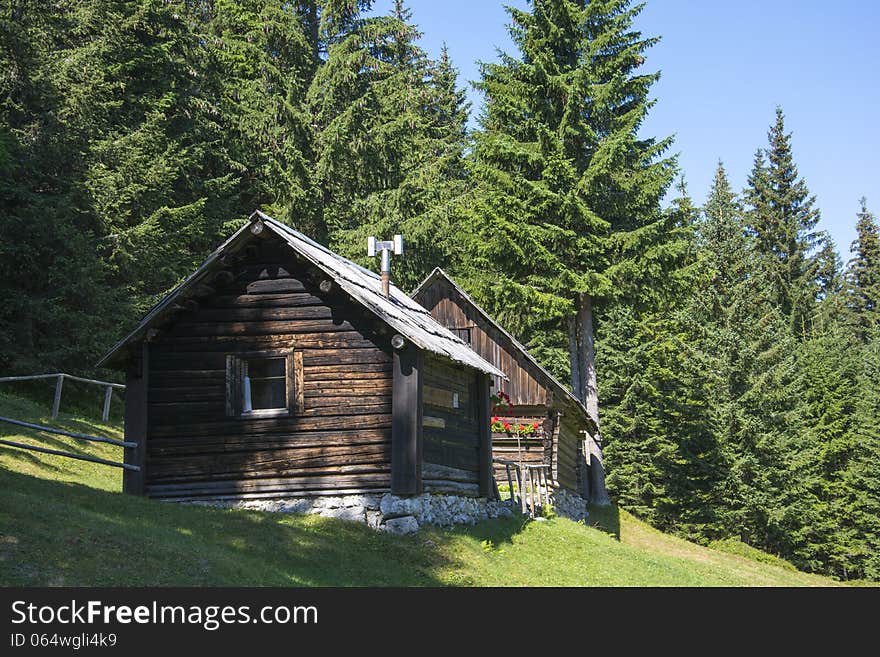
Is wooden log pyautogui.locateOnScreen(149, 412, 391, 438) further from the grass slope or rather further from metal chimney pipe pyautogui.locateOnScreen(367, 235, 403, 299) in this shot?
metal chimney pipe pyautogui.locateOnScreen(367, 235, 403, 299)

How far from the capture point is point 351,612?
418 inches

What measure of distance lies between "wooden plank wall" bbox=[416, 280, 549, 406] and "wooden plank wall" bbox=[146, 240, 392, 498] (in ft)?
42.9

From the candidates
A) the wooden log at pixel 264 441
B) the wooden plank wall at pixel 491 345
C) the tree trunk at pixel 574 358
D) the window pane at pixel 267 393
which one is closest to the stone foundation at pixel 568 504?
the wooden plank wall at pixel 491 345

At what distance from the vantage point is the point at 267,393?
18.9 m

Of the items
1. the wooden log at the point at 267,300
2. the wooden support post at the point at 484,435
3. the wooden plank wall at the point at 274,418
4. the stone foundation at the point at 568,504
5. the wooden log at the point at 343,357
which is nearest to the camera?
the wooden plank wall at the point at 274,418

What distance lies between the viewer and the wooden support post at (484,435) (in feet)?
72.0

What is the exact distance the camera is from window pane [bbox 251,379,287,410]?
18.9 meters

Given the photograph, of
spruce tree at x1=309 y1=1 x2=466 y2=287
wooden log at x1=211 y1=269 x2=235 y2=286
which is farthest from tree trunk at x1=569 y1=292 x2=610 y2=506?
wooden log at x1=211 y1=269 x2=235 y2=286

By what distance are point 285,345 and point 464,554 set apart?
5.56 m

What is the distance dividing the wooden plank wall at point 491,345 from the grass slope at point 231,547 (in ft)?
22.6

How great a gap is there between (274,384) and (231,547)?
507 centimetres

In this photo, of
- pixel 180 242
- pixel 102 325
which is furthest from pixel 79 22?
pixel 102 325

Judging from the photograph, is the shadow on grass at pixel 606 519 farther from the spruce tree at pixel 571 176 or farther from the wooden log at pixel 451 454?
the wooden log at pixel 451 454

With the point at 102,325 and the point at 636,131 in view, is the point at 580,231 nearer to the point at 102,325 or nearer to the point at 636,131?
the point at 636,131
